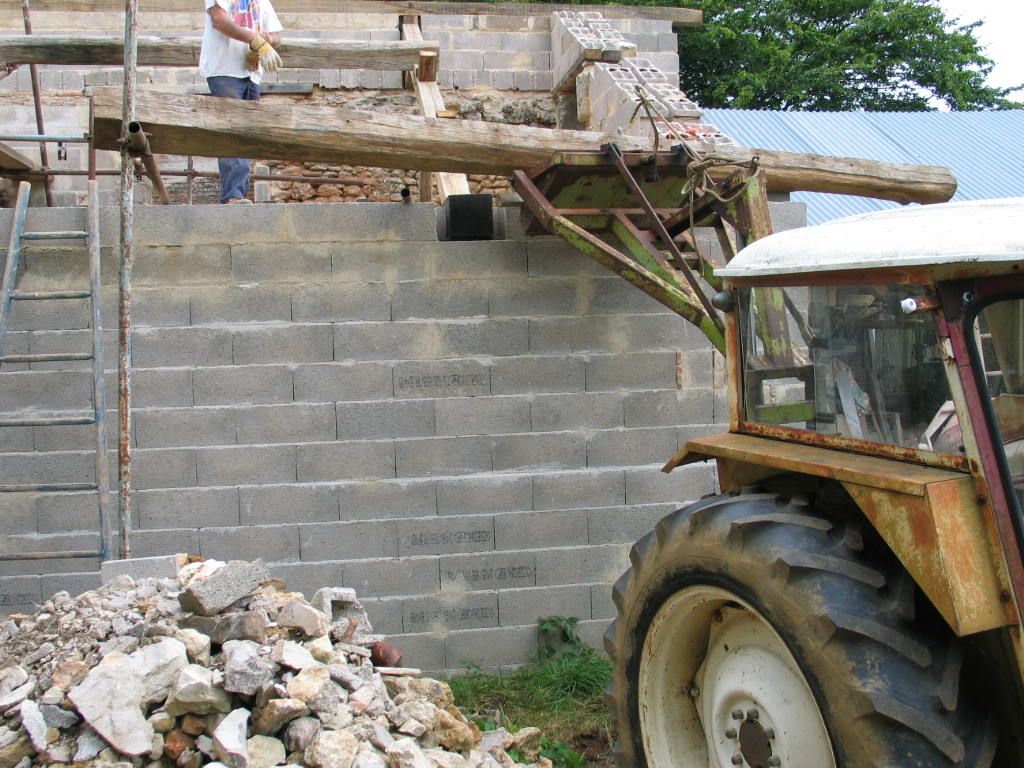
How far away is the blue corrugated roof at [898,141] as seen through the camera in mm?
12420

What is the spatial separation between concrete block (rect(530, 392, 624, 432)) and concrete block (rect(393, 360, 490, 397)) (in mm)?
332

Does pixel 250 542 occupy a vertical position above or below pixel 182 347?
below

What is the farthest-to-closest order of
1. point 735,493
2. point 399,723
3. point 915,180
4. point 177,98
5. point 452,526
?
point 915,180 < point 452,526 < point 177,98 < point 399,723 < point 735,493

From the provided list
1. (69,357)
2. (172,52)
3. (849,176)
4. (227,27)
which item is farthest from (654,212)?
(172,52)

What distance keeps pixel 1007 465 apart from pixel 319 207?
13.2ft

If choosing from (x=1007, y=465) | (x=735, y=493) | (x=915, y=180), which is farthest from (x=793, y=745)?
(x=915, y=180)

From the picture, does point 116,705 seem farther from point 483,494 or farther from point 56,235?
point 56,235

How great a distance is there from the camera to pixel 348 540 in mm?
5410

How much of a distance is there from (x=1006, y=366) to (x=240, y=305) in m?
4.06

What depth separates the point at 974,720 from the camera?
2492mm

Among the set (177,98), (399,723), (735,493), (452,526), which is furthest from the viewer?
(452,526)

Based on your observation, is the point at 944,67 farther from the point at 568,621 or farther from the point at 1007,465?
the point at 1007,465

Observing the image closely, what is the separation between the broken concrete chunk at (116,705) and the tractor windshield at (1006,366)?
279 centimetres

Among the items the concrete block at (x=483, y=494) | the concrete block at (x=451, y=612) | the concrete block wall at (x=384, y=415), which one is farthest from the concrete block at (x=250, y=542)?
the concrete block at (x=483, y=494)
